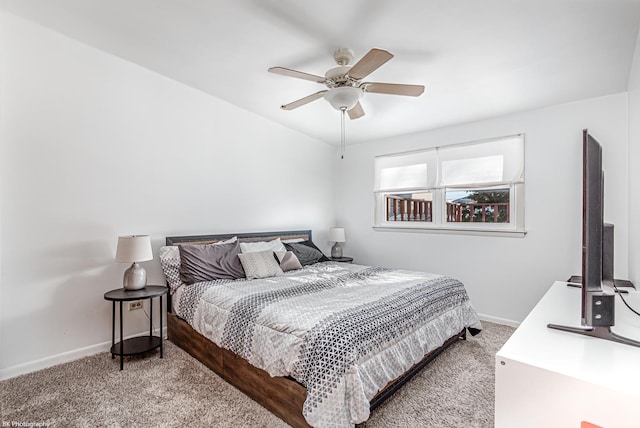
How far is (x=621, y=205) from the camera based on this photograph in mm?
2951

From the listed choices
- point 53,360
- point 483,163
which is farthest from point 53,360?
point 483,163

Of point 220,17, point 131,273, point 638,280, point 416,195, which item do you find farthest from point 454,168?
point 131,273

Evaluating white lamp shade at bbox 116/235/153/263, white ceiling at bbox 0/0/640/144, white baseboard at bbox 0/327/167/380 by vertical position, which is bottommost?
white baseboard at bbox 0/327/167/380

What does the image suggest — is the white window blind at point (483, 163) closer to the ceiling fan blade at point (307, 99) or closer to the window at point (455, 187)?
the window at point (455, 187)

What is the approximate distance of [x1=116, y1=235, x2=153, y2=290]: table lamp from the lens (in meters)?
2.51

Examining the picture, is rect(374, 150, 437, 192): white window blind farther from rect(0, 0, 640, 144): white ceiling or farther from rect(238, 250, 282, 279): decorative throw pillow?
rect(238, 250, 282, 279): decorative throw pillow

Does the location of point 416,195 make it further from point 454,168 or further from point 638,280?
point 638,280

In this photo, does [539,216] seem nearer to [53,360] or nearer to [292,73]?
[292,73]

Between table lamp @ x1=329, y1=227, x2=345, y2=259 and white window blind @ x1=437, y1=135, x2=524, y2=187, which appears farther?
table lamp @ x1=329, y1=227, x2=345, y2=259

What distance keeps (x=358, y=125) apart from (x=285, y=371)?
3.33 metres

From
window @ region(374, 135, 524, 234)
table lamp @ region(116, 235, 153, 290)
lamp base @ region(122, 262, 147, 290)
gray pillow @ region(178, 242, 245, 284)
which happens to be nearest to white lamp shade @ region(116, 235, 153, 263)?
table lamp @ region(116, 235, 153, 290)

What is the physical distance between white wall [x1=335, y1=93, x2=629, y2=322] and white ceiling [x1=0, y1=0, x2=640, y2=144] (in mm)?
288

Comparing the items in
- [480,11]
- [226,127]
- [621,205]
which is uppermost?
[480,11]

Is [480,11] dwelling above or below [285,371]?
above
